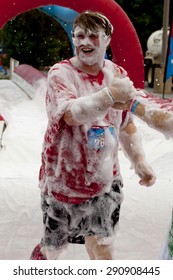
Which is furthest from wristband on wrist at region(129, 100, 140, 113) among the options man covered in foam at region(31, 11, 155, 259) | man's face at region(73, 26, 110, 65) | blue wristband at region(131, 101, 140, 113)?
man's face at region(73, 26, 110, 65)

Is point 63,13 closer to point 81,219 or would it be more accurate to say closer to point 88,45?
point 88,45

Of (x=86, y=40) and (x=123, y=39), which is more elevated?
(x=86, y=40)

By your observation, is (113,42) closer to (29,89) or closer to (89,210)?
(29,89)

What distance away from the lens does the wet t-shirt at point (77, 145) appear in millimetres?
2316

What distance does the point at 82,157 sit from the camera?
2.35m

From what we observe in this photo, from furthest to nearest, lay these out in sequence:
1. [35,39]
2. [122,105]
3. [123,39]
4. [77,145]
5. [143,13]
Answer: [143,13]
[35,39]
[123,39]
[77,145]
[122,105]

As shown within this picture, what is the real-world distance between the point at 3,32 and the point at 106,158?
12352mm

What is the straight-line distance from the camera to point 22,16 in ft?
48.1

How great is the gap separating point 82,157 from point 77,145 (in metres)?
0.06

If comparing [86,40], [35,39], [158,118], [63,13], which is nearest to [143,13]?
[35,39]

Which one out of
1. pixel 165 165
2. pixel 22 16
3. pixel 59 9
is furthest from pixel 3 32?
pixel 165 165

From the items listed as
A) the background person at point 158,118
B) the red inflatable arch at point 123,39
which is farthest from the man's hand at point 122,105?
the red inflatable arch at point 123,39
